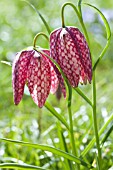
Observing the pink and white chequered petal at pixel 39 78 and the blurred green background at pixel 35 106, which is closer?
the pink and white chequered petal at pixel 39 78

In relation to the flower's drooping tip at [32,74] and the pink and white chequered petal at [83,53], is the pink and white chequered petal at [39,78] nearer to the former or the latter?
the flower's drooping tip at [32,74]

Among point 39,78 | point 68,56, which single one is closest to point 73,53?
point 68,56

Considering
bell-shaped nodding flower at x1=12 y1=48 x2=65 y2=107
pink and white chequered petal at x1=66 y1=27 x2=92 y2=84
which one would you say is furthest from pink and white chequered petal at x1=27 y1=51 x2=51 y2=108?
pink and white chequered petal at x1=66 y1=27 x2=92 y2=84

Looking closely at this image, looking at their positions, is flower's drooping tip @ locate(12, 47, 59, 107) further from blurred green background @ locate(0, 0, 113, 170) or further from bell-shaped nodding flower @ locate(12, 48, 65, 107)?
blurred green background @ locate(0, 0, 113, 170)

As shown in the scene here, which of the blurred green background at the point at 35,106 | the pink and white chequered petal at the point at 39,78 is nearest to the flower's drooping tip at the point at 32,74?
the pink and white chequered petal at the point at 39,78

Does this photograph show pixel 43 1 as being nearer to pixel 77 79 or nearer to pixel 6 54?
pixel 6 54
